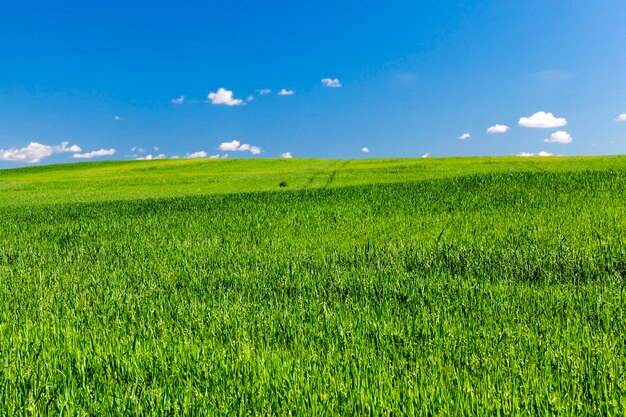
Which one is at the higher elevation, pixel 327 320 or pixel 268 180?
pixel 268 180

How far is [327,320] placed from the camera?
13.2 ft

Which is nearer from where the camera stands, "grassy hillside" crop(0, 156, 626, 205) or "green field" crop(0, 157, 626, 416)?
"green field" crop(0, 157, 626, 416)

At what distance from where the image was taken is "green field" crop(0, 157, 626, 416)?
9.07 ft

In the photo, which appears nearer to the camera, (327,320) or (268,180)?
(327,320)

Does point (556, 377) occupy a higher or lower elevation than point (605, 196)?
lower

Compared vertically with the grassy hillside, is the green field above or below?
below

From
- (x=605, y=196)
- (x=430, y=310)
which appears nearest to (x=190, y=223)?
(x=430, y=310)

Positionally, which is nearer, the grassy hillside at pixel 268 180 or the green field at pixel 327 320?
the green field at pixel 327 320

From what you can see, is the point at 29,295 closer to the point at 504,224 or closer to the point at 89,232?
the point at 89,232

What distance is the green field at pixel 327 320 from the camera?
9.07ft

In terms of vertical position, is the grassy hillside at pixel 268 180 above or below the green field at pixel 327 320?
above

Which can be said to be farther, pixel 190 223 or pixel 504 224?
pixel 190 223

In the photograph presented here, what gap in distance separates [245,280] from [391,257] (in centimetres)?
230

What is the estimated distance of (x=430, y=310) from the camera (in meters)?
4.35
